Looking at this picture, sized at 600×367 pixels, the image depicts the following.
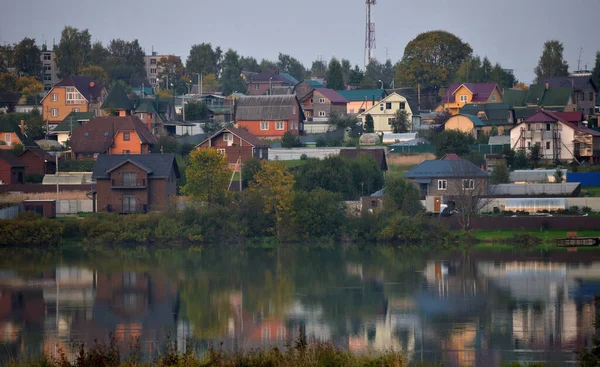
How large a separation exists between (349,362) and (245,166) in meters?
29.1

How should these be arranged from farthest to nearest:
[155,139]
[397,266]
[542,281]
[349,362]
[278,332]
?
[155,139]
[397,266]
[542,281]
[278,332]
[349,362]

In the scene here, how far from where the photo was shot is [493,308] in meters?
25.0

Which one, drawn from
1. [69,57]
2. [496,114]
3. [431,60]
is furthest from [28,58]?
[496,114]

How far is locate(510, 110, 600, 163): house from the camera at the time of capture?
4888 cm

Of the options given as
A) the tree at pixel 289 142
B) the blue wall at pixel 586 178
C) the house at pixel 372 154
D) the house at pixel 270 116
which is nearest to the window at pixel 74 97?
the house at pixel 270 116

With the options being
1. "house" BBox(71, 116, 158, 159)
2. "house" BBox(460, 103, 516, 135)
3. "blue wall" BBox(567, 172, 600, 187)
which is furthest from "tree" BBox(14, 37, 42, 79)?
"blue wall" BBox(567, 172, 600, 187)

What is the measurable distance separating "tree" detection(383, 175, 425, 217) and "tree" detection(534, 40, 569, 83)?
45399mm

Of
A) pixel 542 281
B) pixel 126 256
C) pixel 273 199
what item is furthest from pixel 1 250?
pixel 542 281

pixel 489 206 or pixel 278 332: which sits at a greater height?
pixel 489 206

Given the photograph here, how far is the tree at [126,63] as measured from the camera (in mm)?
86750

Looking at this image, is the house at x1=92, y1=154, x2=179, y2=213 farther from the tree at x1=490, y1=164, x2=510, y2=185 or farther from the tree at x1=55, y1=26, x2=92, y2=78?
the tree at x1=55, y1=26, x2=92, y2=78

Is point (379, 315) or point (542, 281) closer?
point (379, 315)

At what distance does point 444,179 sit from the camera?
42.2 metres

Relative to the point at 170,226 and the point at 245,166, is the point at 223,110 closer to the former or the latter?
the point at 245,166
